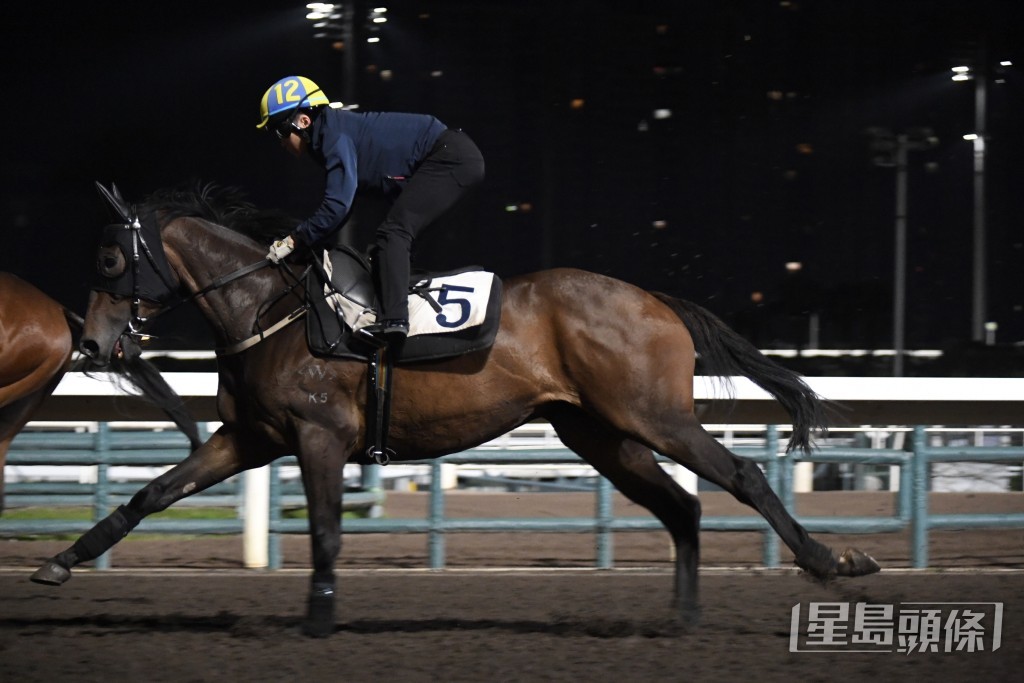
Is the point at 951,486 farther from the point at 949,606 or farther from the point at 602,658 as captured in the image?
the point at 602,658

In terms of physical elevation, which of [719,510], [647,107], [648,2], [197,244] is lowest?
[719,510]

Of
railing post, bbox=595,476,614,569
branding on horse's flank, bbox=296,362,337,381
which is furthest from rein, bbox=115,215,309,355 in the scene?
railing post, bbox=595,476,614,569

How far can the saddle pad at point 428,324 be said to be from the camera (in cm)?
457

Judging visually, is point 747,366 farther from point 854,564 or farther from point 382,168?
point 382,168

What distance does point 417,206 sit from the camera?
15.0 ft

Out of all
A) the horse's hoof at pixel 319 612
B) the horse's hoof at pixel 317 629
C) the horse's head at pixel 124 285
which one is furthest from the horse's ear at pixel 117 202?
the horse's hoof at pixel 317 629

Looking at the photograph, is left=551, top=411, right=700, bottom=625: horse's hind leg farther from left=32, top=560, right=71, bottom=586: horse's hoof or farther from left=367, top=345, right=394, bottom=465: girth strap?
left=32, top=560, right=71, bottom=586: horse's hoof

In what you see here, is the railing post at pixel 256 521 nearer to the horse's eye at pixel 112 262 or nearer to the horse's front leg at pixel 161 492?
the horse's front leg at pixel 161 492

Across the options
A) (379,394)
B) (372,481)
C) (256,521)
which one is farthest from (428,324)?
(372,481)

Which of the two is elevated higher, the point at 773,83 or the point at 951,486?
the point at 773,83

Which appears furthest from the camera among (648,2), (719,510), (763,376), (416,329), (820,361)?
(648,2)

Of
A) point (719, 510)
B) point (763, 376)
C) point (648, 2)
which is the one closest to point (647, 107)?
point (648, 2)

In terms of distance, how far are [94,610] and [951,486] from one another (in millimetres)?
6715

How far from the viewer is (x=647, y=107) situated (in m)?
12.6
